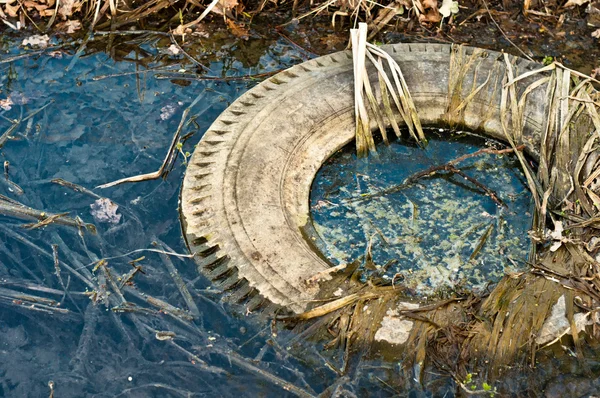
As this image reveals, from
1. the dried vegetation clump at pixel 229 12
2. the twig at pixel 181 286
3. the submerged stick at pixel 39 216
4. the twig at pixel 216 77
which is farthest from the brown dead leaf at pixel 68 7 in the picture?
the twig at pixel 181 286

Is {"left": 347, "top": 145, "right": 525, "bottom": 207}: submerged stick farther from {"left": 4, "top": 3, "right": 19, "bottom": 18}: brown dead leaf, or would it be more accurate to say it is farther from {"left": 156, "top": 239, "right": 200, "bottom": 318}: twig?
{"left": 4, "top": 3, "right": 19, "bottom": 18}: brown dead leaf

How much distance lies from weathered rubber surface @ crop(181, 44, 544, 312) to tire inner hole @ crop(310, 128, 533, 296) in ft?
0.54

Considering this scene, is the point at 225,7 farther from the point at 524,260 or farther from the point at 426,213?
the point at 524,260

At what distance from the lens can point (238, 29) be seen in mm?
6141

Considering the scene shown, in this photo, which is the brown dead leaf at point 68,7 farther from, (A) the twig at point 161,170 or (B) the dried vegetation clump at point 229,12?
(A) the twig at point 161,170

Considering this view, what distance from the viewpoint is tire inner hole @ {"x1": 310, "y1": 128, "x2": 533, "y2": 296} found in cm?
422

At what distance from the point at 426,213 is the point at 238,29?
8.71 feet

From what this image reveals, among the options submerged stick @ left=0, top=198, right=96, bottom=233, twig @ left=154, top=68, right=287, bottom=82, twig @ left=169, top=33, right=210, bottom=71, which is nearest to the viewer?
submerged stick @ left=0, top=198, right=96, bottom=233

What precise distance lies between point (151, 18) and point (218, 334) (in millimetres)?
3483

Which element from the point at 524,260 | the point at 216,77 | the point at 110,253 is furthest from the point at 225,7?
the point at 524,260

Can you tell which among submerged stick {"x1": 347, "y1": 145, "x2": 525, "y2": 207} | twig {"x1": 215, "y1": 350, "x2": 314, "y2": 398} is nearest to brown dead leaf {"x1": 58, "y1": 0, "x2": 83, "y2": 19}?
submerged stick {"x1": 347, "y1": 145, "x2": 525, "y2": 207}

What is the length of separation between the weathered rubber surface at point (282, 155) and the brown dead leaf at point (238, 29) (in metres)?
1.11

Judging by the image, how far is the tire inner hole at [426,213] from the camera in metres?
4.22

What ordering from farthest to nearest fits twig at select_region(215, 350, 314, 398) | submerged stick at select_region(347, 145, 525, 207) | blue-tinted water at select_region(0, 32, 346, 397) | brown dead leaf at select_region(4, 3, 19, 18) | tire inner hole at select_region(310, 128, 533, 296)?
brown dead leaf at select_region(4, 3, 19, 18), submerged stick at select_region(347, 145, 525, 207), tire inner hole at select_region(310, 128, 533, 296), blue-tinted water at select_region(0, 32, 346, 397), twig at select_region(215, 350, 314, 398)
